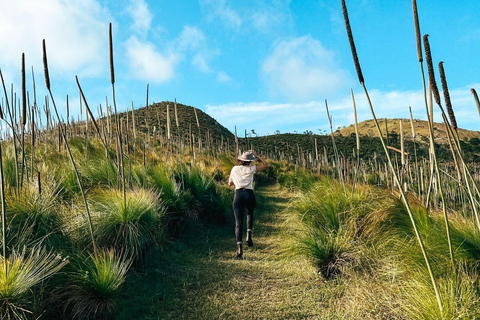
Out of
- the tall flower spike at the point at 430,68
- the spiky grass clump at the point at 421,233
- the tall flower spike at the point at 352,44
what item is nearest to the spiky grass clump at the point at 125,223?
the spiky grass clump at the point at 421,233

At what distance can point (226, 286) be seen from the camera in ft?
14.8

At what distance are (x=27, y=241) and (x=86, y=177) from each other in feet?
12.2

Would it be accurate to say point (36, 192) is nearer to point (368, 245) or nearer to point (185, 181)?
point (185, 181)

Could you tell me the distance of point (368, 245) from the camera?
15.1ft

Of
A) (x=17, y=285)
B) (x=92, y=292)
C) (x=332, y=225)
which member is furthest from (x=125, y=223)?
(x=332, y=225)

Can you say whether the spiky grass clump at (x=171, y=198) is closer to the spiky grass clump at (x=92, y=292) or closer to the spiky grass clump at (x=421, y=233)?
the spiky grass clump at (x=92, y=292)

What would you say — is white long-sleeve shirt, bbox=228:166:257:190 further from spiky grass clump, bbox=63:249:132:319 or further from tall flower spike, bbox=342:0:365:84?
tall flower spike, bbox=342:0:365:84

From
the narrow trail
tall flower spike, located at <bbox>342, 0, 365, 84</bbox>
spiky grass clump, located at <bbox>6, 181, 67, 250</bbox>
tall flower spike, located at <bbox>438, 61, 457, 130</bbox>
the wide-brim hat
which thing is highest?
tall flower spike, located at <bbox>342, 0, 365, 84</bbox>

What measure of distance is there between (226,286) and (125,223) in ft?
5.50

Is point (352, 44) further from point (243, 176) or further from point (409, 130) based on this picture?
point (409, 130)

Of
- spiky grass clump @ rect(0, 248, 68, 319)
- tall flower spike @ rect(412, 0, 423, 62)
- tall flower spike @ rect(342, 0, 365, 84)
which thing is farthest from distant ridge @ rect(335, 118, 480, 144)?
spiky grass clump @ rect(0, 248, 68, 319)

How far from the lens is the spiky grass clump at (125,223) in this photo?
467 centimetres

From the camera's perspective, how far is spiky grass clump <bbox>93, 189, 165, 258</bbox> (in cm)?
467

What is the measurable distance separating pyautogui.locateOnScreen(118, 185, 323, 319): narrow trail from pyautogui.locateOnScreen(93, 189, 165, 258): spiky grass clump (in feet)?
1.58
